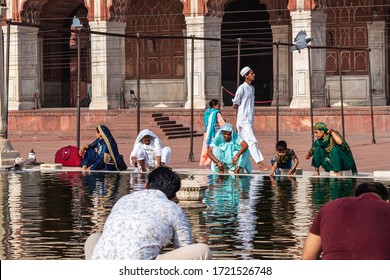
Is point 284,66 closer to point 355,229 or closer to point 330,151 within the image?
point 330,151

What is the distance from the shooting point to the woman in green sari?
56.4 feet

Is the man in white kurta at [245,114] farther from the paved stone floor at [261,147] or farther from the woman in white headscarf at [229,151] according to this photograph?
the paved stone floor at [261,147]

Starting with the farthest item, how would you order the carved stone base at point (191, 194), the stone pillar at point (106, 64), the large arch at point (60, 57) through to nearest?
the large arch at point (60, 57), the stone pillar at point (106, 64), the carved stone base at point (191, 194)

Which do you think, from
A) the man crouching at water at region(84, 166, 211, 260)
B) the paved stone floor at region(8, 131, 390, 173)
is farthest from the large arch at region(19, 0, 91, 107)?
the man crouching at water at region(84, 166, 211, 260)

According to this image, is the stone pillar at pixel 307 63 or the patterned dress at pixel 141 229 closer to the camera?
the patterned dress at pixel 141 229

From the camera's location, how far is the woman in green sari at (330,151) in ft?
56.4

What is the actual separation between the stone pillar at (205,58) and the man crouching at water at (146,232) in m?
25.9

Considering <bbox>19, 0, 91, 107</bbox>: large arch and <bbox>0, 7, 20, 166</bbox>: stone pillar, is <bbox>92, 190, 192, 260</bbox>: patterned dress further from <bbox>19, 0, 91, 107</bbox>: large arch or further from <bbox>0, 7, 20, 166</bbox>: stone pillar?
<bbox>19, 0, 91, 107</bbox>: large arch

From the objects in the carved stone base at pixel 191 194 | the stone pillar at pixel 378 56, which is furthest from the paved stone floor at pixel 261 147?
the carved stone base at pixel 191 194

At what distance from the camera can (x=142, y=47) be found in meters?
38.2

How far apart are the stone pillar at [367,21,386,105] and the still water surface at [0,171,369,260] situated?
17.8m

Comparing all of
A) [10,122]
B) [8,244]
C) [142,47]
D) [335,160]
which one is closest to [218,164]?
[335,160]
